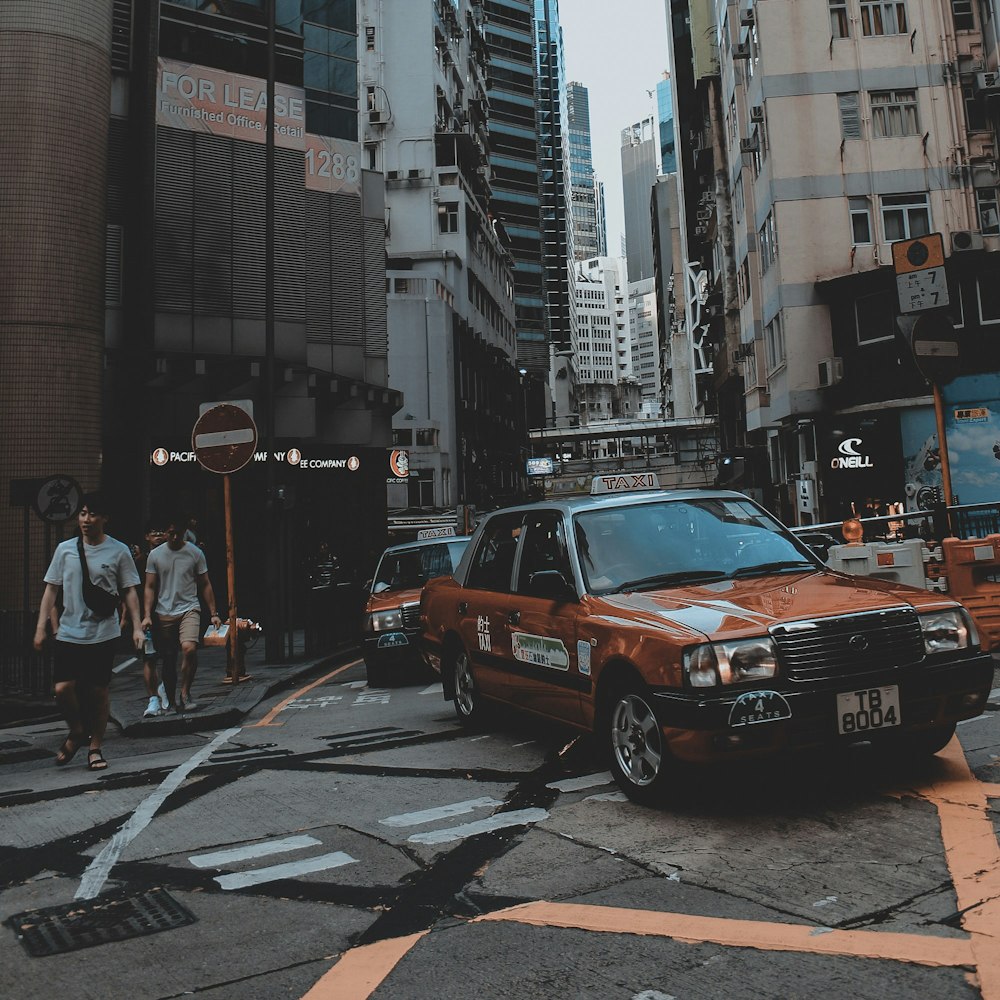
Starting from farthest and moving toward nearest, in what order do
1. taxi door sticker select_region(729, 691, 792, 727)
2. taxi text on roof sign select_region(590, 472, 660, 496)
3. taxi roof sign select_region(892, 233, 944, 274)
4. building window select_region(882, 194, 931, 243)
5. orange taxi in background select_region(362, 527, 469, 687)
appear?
building window select_region(882, 194, 931, 243) < taxi text on roof sign select_region(590, 472, 660, 496) < orange taxi in background select_region(362, 527, 469, 687) < taxi roof sign select_region(892, 233, 944, 274) < taxi door sticker select_region(729, 691, 792, 727)

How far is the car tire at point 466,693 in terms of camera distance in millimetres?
7664

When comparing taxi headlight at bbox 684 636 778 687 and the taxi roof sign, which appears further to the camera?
the taxi roof sign

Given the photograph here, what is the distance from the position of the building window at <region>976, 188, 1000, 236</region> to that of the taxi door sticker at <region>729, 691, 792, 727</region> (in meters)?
28.3

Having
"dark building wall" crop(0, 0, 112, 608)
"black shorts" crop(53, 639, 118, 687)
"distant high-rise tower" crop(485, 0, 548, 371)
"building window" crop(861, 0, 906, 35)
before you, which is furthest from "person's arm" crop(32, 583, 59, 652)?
"distant high-rise tower" crop(485, 0, 548, 371)

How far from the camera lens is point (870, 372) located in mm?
27844

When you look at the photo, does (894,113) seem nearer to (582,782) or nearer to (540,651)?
(540,651)

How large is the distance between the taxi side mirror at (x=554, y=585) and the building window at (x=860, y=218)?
2658 centimetres

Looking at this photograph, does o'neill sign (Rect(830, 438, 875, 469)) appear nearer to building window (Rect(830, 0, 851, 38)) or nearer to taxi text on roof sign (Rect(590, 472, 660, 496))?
building window (Rect(830, 0, 851, 38))

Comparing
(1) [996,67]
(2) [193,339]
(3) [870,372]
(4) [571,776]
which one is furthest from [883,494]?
(4) [571,776]

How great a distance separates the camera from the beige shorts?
9.84 m

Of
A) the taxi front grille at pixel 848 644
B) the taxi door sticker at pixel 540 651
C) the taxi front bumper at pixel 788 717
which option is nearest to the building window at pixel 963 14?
the taxi door sticker at pixel 540 651

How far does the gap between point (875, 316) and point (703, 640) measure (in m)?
26.1

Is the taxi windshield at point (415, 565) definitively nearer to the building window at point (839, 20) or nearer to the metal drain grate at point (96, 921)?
the metal drain grate at point (96, 921)

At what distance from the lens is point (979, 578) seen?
9.98m
